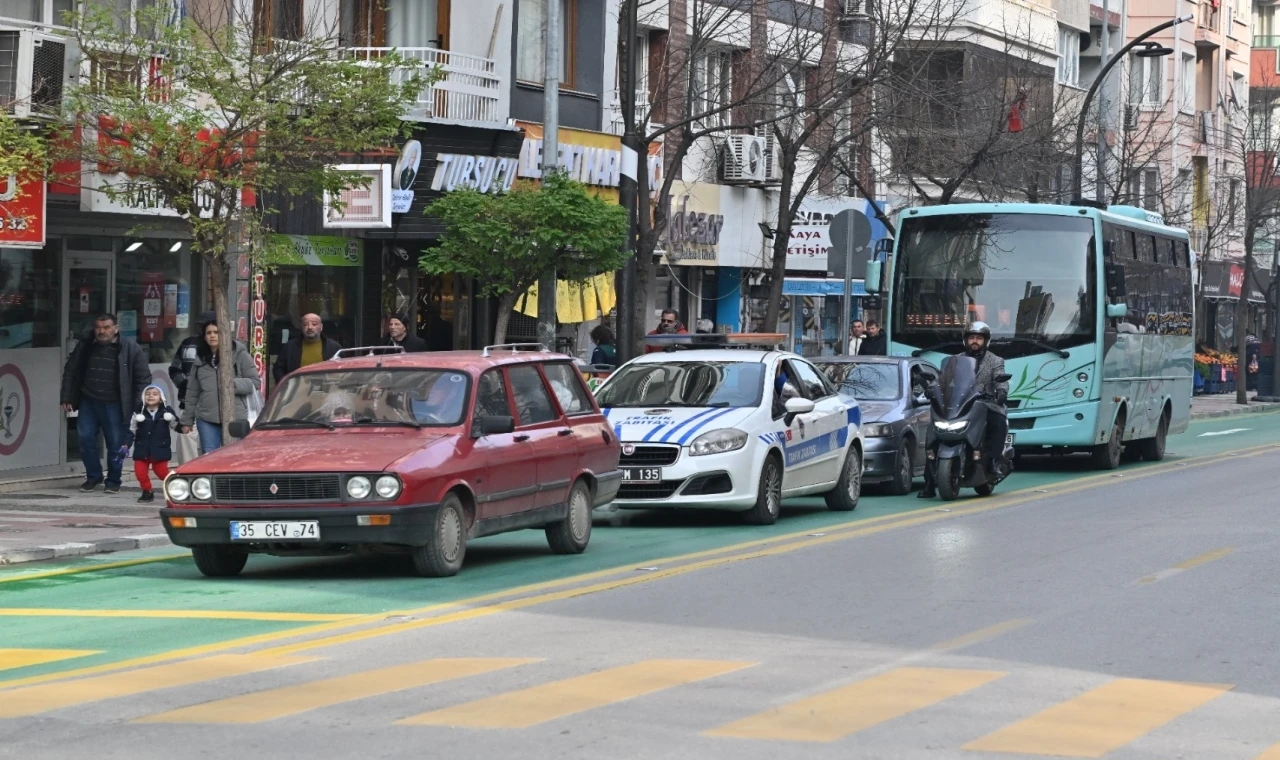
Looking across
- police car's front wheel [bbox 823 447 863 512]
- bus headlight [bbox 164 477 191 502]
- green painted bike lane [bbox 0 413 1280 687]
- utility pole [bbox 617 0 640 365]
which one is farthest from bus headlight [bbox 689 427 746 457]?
bus headlight [bbox 164 477 191 502]

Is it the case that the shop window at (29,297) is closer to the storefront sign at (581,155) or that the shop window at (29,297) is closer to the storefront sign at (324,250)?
the storefront sign at (324,250)

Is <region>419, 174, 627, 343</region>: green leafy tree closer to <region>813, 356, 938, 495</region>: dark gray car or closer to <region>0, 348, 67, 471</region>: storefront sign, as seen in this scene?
<region>813, 356, 938, 495</region>: dark gray car

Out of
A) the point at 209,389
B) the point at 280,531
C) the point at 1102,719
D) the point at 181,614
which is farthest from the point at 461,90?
the point at 1102,719

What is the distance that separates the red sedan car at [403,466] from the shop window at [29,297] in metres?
7.71

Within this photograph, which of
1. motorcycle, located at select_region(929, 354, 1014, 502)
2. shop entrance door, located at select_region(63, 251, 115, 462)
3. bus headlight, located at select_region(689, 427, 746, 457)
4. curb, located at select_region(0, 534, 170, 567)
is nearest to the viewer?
curb, located at select_region(0, 534, 170, 567)

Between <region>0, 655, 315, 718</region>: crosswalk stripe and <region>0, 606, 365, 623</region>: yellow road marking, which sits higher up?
<region>0, 655, 315, 718</region>: crosswalk stripe

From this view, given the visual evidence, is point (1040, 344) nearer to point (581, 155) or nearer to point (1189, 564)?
point (581, 155)

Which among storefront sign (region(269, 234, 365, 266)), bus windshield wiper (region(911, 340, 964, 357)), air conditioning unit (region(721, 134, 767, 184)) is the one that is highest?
air conditioning unit (region(721, 134, 767, 184))

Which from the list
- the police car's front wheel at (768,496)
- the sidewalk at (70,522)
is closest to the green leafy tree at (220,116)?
the sidewalk at (70,522)

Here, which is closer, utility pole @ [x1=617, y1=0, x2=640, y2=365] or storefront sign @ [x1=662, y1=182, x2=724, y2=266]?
utility pole @ [x1=617, y1=0, x2=640, y2=365]

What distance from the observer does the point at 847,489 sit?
19516mm

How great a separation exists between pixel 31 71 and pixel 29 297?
120 inches

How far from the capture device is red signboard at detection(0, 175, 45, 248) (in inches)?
738

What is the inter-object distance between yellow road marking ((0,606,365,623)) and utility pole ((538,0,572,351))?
10.2 meters
